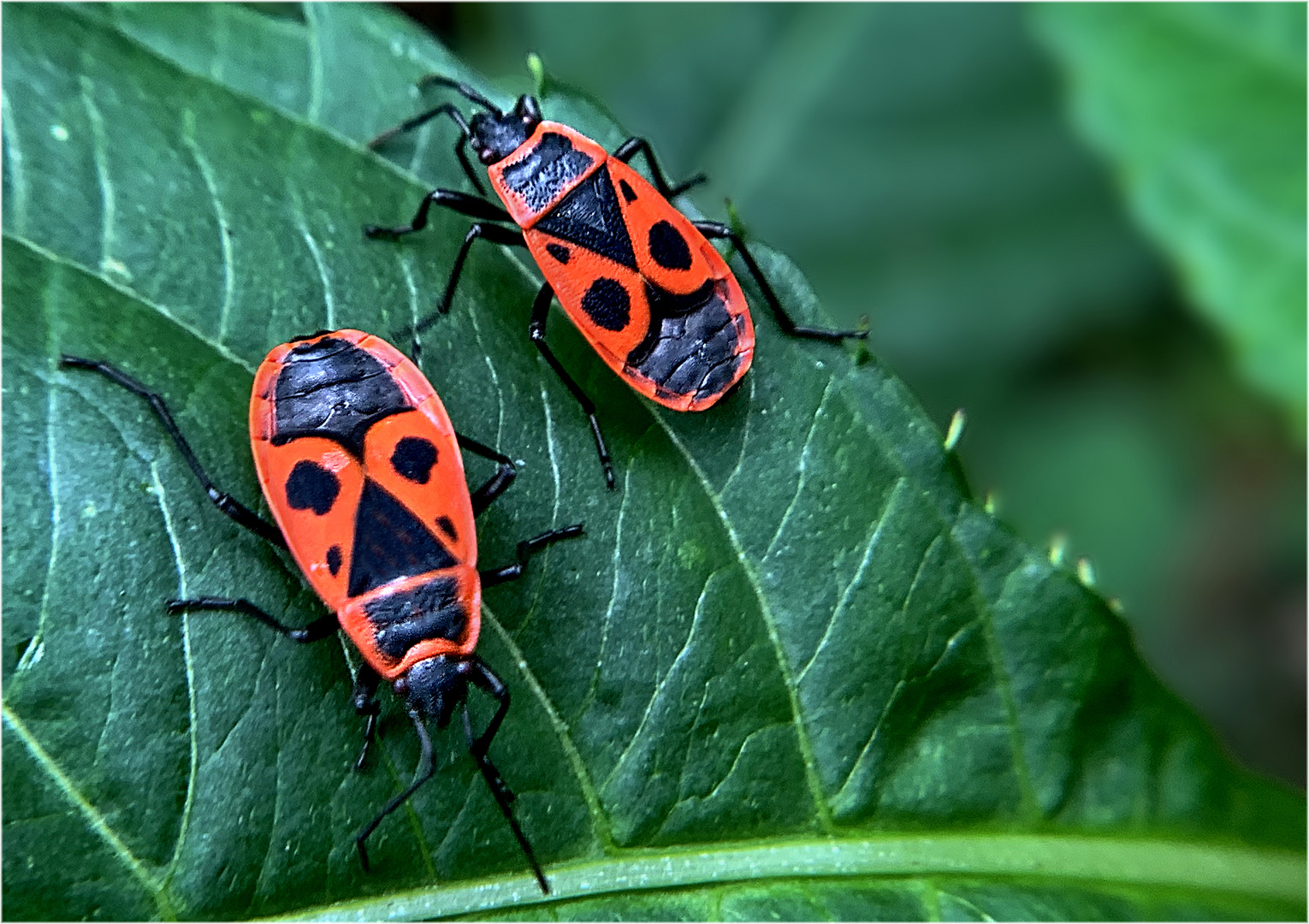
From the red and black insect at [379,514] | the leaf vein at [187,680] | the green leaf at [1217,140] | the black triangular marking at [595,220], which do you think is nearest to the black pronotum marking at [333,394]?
the red and black insect at [379,514]

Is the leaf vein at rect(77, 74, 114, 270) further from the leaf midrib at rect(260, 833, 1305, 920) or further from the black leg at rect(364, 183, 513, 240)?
the leaf midrib at rect(260, 833, 1305, 920)

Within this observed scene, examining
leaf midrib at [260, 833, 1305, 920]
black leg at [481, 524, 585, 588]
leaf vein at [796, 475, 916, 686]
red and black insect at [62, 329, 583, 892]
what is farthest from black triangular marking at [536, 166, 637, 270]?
leaf midrib at [260, 833, 1305, 920]

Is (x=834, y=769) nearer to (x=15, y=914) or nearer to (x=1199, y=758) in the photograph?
(x=1199, y=758)

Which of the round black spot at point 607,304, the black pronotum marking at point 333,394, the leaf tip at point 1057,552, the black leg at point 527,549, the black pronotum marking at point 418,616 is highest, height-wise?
the round black spot at point 607,304

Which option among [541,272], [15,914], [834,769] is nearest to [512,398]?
[541,272]

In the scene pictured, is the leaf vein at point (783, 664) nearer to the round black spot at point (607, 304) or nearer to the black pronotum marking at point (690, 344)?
the black pronotum marking at point (690, 344)
